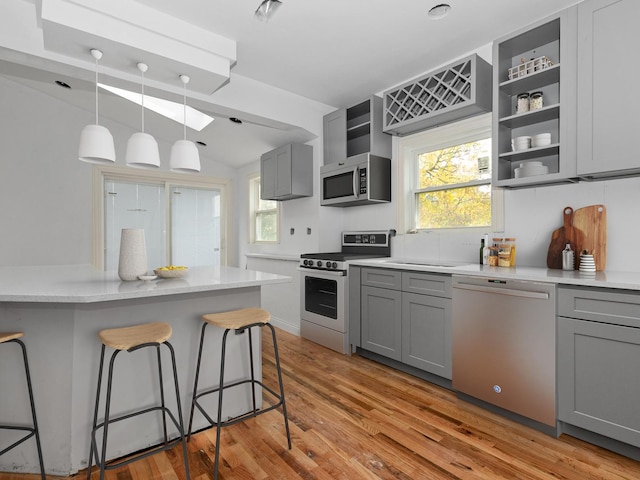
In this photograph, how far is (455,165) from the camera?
10.6 ft

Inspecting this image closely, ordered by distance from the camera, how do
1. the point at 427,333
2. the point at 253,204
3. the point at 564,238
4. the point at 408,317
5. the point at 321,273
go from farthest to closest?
1. the point at 253,204
2. the point at 321,273
3. the point at 408,317
4. the point at 427,333
5. the point at 564,238

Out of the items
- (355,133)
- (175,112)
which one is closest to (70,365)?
(355,133)

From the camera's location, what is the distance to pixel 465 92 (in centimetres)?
→ 278

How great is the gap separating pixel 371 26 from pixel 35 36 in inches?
90.5

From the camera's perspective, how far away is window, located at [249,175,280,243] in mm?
5159

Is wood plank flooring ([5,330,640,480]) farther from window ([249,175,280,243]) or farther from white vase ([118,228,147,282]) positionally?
window ([249,175,280,243])

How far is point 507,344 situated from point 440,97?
6.71 ft

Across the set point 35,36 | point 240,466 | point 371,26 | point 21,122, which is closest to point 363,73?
point 371,26

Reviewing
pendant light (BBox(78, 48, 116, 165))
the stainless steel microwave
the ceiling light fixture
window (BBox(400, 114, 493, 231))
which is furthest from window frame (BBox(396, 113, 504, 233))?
pendant light (BBox(78, 48, 116, 165))

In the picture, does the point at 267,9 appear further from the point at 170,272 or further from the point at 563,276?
the point at 563,276

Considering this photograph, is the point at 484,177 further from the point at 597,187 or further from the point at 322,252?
the point at 322,252

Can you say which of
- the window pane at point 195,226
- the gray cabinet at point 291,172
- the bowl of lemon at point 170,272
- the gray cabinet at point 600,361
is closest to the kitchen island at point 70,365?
the bowl of lemon at point 170,272

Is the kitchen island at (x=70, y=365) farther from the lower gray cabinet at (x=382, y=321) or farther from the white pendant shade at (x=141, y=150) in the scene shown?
the lower gray cabinet at (x=382, y=321)

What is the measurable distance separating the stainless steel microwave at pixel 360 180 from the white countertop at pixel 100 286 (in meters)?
1.68
